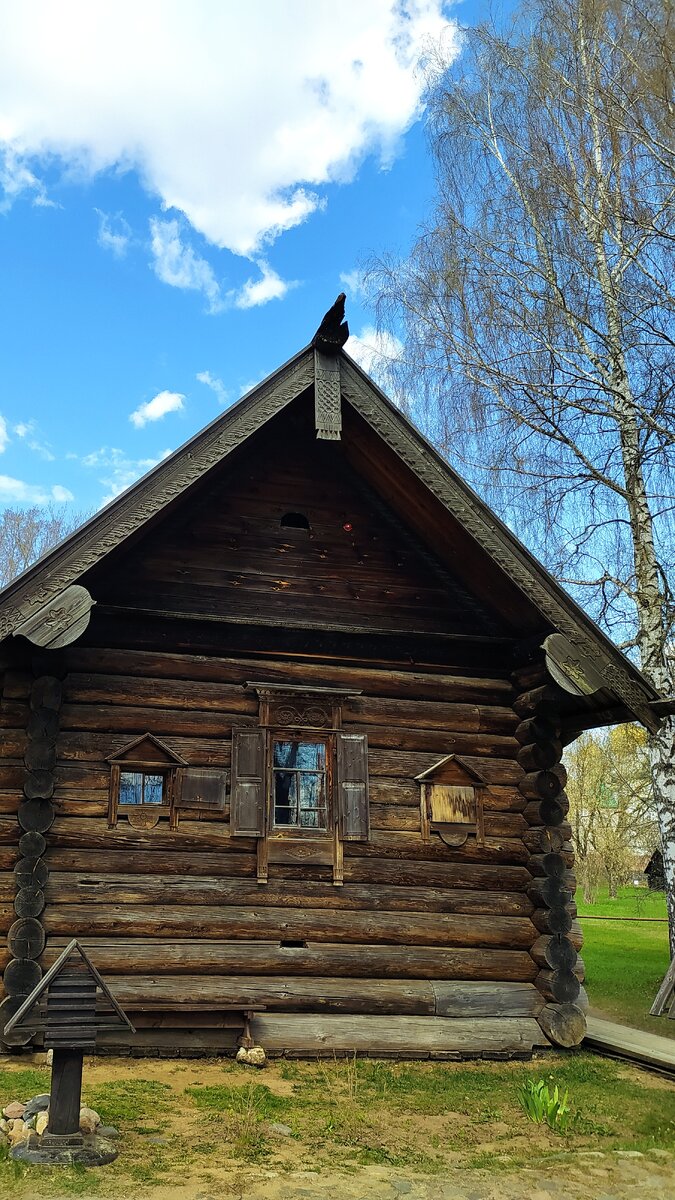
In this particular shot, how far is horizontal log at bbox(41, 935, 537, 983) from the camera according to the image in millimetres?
8062

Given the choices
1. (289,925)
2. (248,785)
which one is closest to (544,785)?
(289,925)

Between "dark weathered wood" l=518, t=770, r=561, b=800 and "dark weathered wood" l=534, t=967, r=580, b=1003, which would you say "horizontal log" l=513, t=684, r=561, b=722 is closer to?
"dark weathered wood" l=518, t=770, r=561, b=800

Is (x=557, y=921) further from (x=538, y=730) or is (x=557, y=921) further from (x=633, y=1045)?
(x=538, y=730)

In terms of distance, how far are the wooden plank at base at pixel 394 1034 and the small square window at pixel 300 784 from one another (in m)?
1.78

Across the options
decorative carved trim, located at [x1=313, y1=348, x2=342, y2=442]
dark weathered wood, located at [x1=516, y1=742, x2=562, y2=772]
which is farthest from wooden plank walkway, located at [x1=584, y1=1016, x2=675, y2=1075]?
decorative carved trim, located at [x1=313, y1=348, x2=342, y2=442]

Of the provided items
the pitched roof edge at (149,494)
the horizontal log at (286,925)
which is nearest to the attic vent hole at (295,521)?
the pitched roof edge at (149,494)

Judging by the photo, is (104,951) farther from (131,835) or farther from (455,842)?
(455,842)

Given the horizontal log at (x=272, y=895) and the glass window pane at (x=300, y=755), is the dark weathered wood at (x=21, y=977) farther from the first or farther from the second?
the glass window pane at (x=300, y=755)

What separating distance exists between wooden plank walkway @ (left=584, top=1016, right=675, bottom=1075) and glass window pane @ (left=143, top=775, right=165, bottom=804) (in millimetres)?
5183

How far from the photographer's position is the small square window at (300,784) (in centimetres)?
900

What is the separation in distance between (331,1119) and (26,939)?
10.3ft

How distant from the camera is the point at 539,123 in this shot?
1508 centimetres

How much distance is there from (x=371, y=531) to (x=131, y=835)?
13.7ft

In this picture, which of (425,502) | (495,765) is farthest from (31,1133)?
(425,502)
